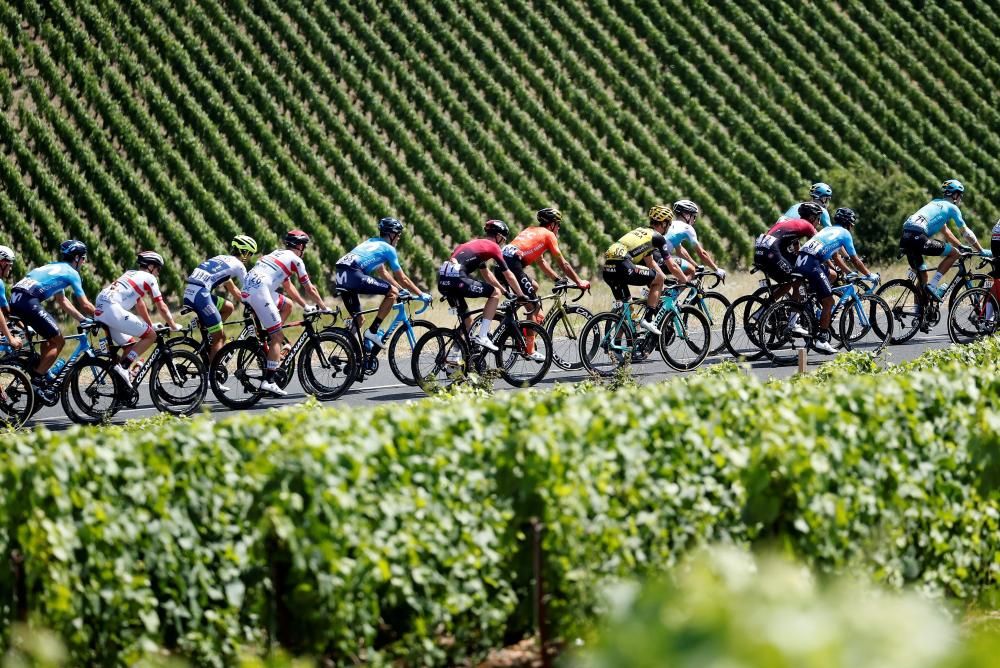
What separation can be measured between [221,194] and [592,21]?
12266 millimetres

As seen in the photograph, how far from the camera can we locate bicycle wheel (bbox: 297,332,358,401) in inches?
551

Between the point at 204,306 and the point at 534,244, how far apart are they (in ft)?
13.1

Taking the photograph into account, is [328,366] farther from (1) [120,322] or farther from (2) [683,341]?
(2) [683,341]

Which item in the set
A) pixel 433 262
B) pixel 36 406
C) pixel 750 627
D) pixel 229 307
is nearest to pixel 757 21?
pixel 433 262

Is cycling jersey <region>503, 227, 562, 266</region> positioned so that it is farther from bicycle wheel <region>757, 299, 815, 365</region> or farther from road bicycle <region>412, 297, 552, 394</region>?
bicycle wheel <region>757, 299, 815, 365</region>

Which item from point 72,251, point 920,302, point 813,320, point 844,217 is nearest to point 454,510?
point 72,251

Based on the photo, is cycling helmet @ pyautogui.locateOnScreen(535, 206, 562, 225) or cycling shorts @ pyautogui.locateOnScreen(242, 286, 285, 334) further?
cycling helmet @ pyautogui.locateOnScreen(535, 206, 562, 225)

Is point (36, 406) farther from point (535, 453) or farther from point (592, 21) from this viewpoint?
point (592, 21)

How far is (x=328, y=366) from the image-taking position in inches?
558

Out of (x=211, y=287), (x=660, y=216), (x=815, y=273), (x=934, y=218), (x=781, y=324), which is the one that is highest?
(x=660, y=216)

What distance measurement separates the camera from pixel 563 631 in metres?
5.99

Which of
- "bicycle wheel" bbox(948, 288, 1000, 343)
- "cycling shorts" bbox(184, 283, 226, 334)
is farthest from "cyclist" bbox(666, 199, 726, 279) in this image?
"cycling shorts" bbox(184, 283, 226, 334)

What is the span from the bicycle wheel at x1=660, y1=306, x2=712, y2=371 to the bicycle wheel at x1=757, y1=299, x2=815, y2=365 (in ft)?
2.63

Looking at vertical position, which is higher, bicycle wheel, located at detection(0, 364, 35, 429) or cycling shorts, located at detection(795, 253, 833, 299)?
cycling shorts, located at detection(795, 253, 833, 299)
